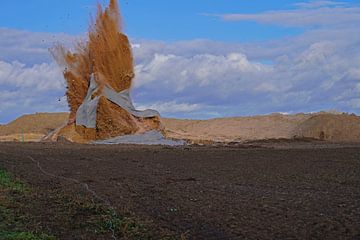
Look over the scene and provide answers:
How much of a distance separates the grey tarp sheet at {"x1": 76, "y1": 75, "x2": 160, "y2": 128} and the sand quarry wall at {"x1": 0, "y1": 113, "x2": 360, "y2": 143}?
4.04m

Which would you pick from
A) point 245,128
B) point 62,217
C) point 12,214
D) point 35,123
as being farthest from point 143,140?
point 35,123

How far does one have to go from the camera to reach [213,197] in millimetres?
12469

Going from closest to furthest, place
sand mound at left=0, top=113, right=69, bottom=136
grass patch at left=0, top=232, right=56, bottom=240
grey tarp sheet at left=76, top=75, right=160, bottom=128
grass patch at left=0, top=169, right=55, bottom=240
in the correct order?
grass patch at left=0, top=232, right=56, bottom=240
grass patch at left=0, top=169, right=55, bottom=240
grey tarp sheet at left=76, top=75, right=160, bottom=128
sand mound at left=0, top=113, right=69, bottom=136

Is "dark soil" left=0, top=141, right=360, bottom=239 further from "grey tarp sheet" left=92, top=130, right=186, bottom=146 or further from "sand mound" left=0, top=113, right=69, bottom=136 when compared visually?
"sand mound" left=0, top=113, right=69, bottom=136

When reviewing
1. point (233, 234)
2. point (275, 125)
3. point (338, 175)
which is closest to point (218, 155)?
point (338, 175)

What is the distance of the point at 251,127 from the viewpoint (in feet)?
169

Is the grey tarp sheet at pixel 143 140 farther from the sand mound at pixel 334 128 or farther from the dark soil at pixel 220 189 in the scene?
the sand mound at pixel 334 128

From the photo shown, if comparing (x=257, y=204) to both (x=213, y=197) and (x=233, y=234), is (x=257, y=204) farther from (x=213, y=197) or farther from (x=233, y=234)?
(x=233, y=234)

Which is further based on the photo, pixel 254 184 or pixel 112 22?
pixel 112 22

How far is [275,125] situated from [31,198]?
39984mm

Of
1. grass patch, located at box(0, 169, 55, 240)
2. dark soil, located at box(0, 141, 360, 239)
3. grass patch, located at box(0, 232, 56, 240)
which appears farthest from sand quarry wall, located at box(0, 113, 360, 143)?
grass patch, located at box(0, 232, 56, 240)

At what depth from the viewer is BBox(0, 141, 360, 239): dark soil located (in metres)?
9.62

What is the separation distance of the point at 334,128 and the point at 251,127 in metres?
10.7

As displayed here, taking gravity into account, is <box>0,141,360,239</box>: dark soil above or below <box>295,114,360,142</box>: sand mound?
below
